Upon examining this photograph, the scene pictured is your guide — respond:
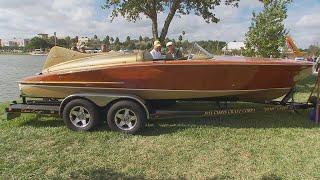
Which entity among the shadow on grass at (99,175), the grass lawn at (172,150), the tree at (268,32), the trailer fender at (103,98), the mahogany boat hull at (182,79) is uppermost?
the tree at (268,32)

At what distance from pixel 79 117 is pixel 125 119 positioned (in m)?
0.93

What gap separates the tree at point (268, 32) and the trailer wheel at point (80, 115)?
12741 millimetres

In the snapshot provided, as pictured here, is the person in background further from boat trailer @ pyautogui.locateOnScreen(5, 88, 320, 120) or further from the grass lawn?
the grass lawn

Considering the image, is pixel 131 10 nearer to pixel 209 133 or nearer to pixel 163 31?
pixel 163 31

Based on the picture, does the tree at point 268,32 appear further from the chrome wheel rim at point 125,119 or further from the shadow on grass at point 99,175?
the shadow on grass at point 99,175

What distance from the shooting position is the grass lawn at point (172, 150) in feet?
16.6

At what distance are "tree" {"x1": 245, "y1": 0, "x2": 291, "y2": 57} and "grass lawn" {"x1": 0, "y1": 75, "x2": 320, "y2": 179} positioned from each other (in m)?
10.9

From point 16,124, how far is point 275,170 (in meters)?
5.32

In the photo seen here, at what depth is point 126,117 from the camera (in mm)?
6973

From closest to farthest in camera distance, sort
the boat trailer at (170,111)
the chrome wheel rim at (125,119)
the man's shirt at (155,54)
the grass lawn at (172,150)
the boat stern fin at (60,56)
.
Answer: the grass lawn at (172,150)
the chrome wheel rim at (125,119)
the boat trailer at (170,111)
the man's shirt at (155,54)
the boat stern fin at (60,56)

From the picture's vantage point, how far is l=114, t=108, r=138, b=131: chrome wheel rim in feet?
22.8

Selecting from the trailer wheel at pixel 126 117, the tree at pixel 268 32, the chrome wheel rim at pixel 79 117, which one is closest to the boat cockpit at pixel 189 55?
the trailer wheel at pixel 126 117

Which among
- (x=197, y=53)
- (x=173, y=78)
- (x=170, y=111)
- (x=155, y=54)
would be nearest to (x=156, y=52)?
(x=155, y=54)

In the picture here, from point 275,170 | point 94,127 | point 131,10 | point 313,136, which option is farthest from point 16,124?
point 131,10
